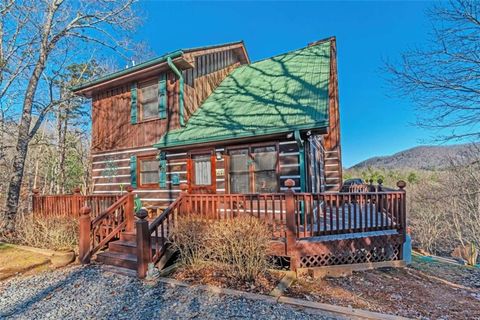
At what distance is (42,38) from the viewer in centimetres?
961

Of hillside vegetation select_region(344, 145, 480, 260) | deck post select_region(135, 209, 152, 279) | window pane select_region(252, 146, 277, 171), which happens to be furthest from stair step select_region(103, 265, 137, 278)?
hillside vegetation select_region(344, 145, 480, 260)

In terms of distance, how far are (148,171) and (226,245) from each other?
19.5 ft

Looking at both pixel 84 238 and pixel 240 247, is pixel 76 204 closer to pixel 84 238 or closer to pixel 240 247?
pixel 84 238

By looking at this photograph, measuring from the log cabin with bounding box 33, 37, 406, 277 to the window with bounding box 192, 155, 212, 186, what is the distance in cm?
4

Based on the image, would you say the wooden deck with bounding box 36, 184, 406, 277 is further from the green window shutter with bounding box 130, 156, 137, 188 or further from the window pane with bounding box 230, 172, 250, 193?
the green window shutter with bounding box 130, 156, 137, 188

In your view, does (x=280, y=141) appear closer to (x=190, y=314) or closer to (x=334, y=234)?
(x=334, y=234)

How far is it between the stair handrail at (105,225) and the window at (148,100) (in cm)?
398

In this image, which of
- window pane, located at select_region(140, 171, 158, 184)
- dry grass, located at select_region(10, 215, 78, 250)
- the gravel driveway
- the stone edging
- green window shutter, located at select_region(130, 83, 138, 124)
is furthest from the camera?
green window shutter, located at select_region(130, 83, 138, 124)

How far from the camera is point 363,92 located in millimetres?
19516

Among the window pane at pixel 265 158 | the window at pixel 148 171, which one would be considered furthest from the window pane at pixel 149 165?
the window pane at pixel 265 158

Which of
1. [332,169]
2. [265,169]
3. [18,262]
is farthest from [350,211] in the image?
[332,169]

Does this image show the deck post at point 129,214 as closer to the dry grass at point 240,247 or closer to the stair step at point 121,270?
the stair step at point 121,270

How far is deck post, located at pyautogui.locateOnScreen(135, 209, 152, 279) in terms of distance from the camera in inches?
186

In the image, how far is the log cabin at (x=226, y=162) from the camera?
521 cm
